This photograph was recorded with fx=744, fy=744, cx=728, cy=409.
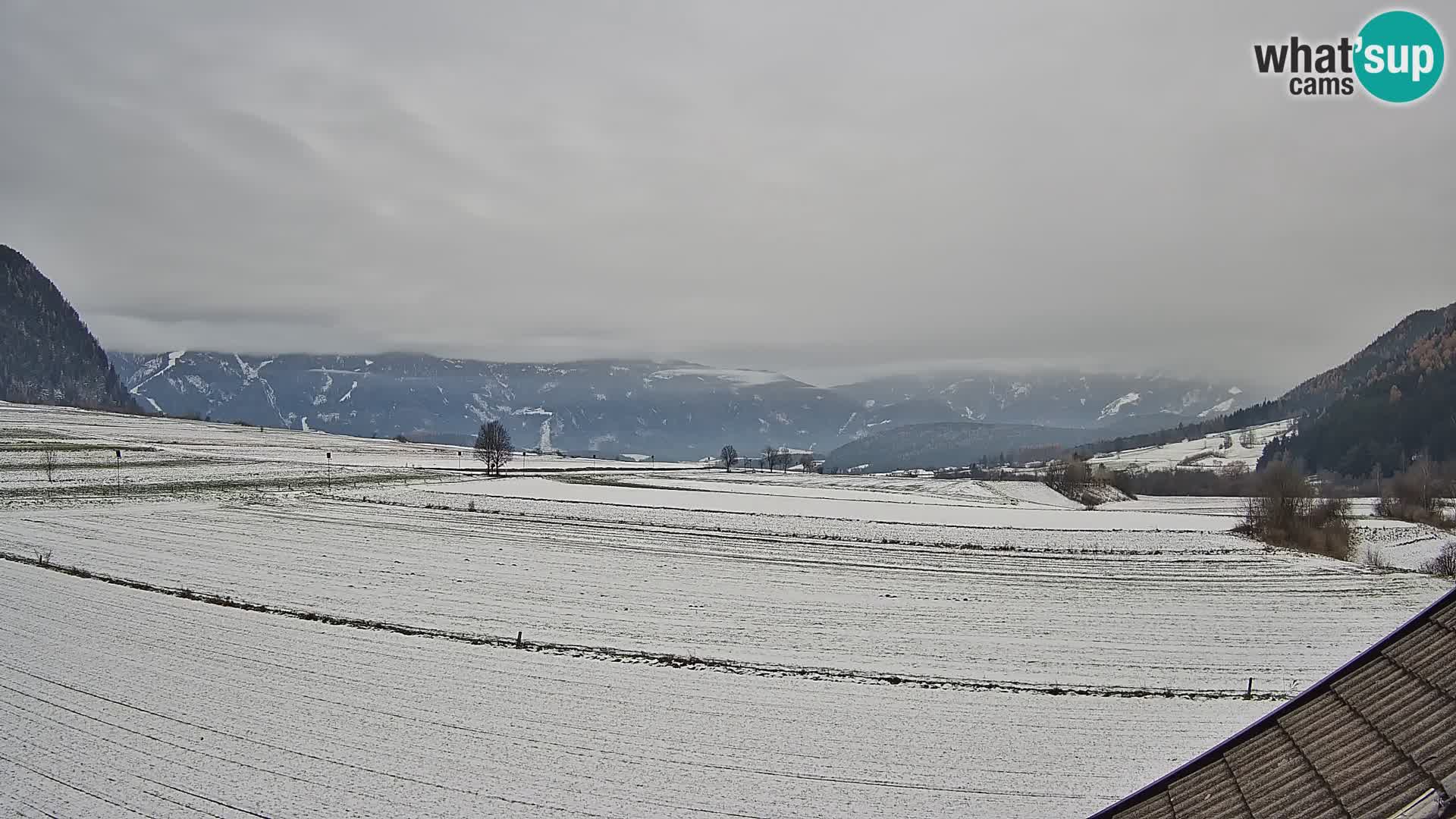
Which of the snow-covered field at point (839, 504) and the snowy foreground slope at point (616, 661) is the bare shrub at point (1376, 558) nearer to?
the snowy foreground slope at point (616, 661)

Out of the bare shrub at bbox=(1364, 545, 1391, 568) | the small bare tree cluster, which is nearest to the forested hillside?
the bare shrub at bbox=(1364, 545, 1391, 568)

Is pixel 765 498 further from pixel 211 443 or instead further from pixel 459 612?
pixel 211 443

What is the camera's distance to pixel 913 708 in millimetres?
19953

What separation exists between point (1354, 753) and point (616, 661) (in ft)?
67.3

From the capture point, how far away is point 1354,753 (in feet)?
16.5

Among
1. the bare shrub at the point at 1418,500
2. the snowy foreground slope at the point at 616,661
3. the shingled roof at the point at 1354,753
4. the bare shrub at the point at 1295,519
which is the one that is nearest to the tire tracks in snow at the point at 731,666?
the snowy foreground slope at the point at 616,661

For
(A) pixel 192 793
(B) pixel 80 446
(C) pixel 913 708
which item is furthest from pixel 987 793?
(B) pixel 80 446

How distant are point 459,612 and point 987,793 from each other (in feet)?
68.4

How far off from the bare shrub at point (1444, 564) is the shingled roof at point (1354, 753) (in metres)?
52.8

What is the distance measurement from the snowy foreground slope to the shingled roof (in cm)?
945

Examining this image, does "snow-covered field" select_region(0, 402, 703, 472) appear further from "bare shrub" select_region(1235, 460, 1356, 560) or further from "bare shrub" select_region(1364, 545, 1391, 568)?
"bare shrub" select_region(1364, 545, 1391, 568)

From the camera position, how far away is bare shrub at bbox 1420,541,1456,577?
45438 millimetres

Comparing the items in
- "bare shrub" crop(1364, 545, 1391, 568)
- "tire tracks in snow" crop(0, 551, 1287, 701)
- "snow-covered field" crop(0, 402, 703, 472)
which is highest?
"snow-covered field" crop(0, 402, 703, 472)

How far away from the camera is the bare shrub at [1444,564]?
4544 centimetres
